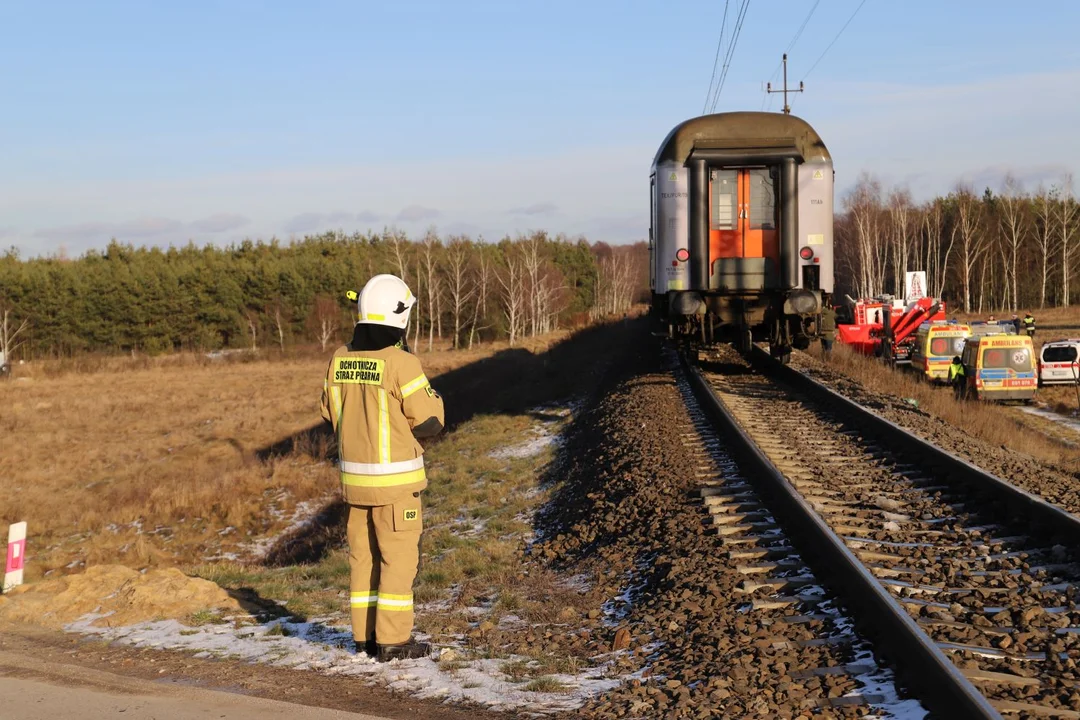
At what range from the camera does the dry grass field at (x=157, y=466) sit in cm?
1642

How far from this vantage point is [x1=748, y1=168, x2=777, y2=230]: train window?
14219 millimetres

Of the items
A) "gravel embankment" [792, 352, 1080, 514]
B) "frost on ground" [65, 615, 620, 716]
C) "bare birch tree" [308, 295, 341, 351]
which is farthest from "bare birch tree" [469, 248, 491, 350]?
"frost on ground" [65, 615, 620, 716]

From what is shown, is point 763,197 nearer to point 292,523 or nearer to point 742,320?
point 742,320

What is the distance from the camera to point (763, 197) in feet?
46.7

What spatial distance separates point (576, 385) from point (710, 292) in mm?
6960

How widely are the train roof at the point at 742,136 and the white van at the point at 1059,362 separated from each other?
20.3m

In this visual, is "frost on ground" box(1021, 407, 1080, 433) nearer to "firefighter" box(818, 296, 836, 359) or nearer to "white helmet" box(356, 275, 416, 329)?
"firefighter" box(818, 296, 836, 359)

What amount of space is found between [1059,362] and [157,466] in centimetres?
2590

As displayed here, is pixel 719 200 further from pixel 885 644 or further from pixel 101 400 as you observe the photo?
pixel 101 400

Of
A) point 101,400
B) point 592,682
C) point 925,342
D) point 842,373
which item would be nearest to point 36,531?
point 842,373

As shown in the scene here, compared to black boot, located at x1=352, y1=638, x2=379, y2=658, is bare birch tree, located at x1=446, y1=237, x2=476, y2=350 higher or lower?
higher

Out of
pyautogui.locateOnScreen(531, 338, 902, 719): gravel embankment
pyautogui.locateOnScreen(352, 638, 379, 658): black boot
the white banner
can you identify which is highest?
the white banner

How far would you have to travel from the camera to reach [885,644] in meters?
4.62

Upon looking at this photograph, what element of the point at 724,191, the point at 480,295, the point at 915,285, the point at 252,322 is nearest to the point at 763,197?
the point at 724,191
